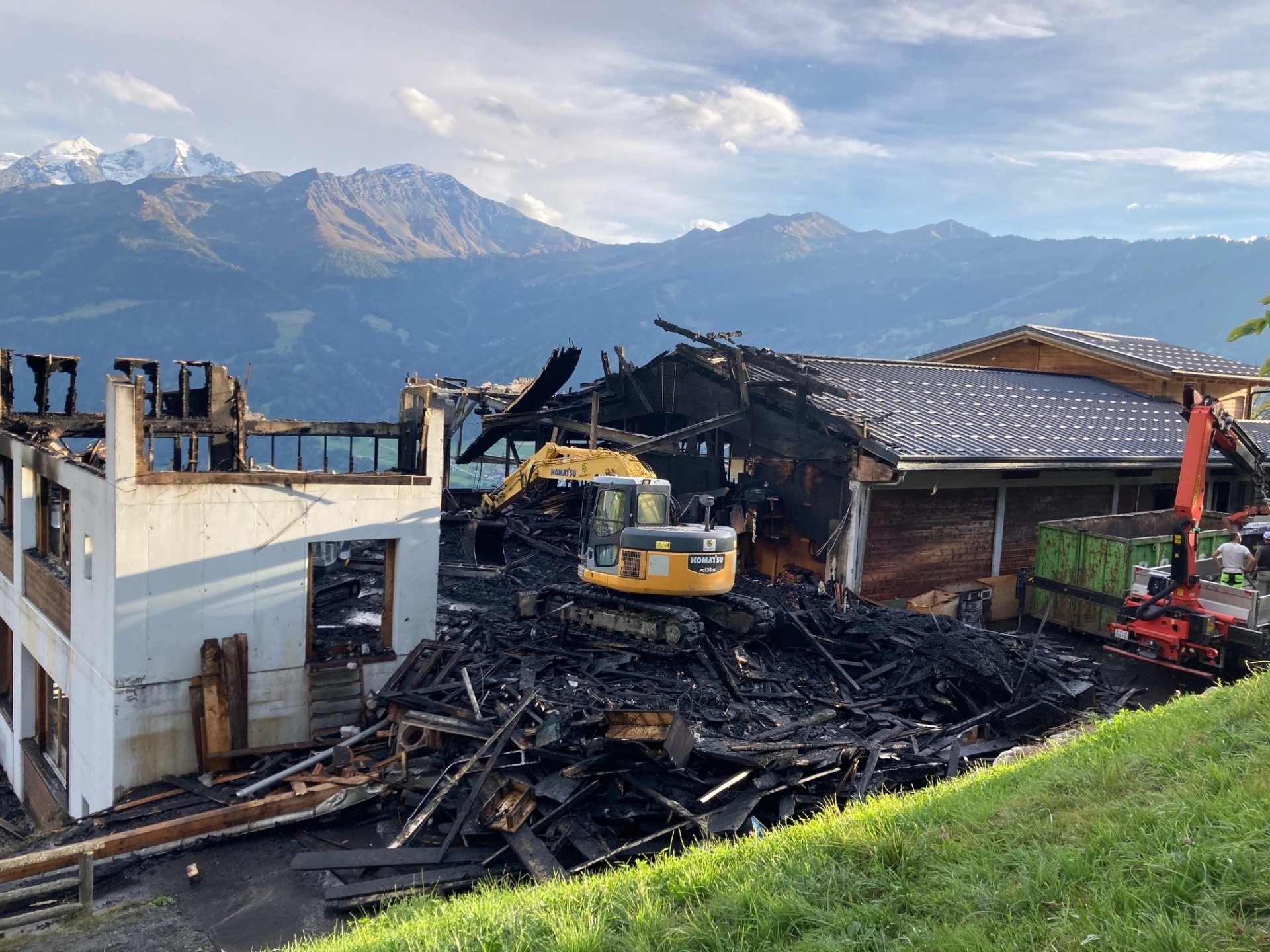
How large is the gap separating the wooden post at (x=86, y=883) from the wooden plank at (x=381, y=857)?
1983mm

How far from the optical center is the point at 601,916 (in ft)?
16.4

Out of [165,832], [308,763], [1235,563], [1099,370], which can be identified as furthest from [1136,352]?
[165,832]

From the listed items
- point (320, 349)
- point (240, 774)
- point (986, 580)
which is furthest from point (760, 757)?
point (320, 349)

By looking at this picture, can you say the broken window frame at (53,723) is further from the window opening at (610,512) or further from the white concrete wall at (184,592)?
the window opening at (610,512)

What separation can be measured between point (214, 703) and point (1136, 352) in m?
31.6

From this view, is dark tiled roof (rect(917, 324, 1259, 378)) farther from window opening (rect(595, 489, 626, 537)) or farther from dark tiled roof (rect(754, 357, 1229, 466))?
window opening (rect(595, 489, 626, 537))

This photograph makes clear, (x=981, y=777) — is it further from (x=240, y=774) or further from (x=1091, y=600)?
(x=1091, y=600)

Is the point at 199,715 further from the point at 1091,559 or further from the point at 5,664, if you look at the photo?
the point at 1091,559

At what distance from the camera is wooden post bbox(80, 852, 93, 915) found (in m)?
8.77

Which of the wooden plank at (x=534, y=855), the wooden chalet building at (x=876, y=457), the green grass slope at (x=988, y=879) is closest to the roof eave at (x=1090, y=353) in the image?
the wooden chalet building at (x=876, y=457)

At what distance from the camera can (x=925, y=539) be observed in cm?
1864

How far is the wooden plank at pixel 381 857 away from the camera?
896 centimetres

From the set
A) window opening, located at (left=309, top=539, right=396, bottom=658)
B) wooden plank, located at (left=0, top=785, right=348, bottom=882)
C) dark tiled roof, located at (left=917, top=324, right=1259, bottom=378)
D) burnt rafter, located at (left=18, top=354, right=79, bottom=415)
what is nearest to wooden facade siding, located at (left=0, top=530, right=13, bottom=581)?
burnt rafter, located at (left=18, top=354, right=79, bottom=415)

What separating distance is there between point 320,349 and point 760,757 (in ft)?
576
